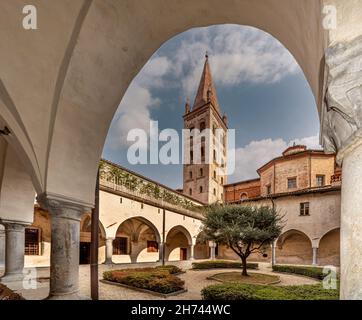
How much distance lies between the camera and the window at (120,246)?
19.5m

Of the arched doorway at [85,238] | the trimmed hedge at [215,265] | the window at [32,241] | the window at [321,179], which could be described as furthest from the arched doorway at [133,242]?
the window at [321,179]

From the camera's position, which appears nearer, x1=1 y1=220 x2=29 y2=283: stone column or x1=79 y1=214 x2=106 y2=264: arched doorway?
x1=1 y1=220 x2=29 y2=283: stone column

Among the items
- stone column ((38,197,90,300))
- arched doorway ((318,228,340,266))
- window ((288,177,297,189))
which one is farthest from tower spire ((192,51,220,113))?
stone column ((38,197,90,300))

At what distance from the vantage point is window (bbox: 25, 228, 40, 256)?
1481cm

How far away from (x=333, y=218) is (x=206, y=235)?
1168 cm

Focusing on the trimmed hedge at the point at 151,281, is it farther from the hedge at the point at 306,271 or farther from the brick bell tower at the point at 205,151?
the brick bell tower at the point at 205,151

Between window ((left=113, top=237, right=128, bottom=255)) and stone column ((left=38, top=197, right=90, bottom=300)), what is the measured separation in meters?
16.5

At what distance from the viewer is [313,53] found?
1745 millimetres

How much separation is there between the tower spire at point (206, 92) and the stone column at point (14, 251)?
35.0 m

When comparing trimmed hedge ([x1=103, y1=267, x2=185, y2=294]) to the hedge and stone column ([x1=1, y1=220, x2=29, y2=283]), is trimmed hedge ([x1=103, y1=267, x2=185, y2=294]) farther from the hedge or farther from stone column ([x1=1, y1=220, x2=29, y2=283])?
the hedge

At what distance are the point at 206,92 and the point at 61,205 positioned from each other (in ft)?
133

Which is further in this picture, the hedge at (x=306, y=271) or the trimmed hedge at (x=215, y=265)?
the trimmed hedge at (x=215, y=265)
